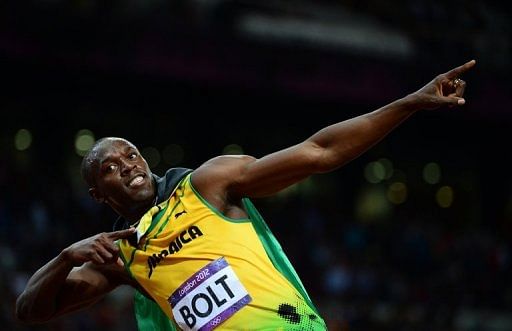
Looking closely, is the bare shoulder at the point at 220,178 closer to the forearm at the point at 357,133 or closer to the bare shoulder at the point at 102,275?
the forearm at the point at 357,133

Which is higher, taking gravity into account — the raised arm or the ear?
the ear

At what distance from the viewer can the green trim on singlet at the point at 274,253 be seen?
4.37 m

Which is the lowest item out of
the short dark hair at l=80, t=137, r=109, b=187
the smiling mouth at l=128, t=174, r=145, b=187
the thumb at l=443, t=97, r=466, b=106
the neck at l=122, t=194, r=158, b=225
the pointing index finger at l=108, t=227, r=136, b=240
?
the thumb at l=443, t=97, r=466, b=106

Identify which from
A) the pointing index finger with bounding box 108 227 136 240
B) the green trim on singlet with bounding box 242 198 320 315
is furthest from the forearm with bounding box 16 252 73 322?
the green trim on singlet with bounding box 242 198 320 315

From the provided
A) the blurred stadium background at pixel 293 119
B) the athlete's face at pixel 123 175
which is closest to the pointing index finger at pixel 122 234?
the athlete's face at pixel 123 175

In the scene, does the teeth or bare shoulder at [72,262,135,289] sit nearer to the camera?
the teeth

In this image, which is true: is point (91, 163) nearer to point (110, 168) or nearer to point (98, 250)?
point (110, 168)

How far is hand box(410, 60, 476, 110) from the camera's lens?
3863mm

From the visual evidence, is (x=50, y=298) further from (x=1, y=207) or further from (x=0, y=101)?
(x=0, y=101)

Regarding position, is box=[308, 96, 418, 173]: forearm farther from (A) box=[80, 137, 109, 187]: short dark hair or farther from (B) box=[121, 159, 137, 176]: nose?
(A) box=[80, 137, 109, 187]: short dark hair

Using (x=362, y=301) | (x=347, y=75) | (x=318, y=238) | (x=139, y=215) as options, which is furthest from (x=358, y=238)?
(x=139, y=215)

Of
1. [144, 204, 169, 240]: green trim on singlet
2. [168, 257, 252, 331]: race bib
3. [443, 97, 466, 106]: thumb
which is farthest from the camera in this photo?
[144, 204, 169, 240]: green trim on singlet

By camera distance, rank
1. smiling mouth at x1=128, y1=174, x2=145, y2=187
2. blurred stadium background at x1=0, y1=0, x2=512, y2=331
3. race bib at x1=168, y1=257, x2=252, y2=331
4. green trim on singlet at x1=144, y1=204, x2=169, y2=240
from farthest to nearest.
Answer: blurred stadium background at x1=0, y1=0, x2=512, y2=331
smiling mouth at x1=128, y1=174, x2=145, y2=187
green trim on singlet at x1=144, y1=204, x2=169, y2=240
race bib at x1=168, y1=257, x2=252, y2=331

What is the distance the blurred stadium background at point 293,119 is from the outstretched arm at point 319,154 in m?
6.98
